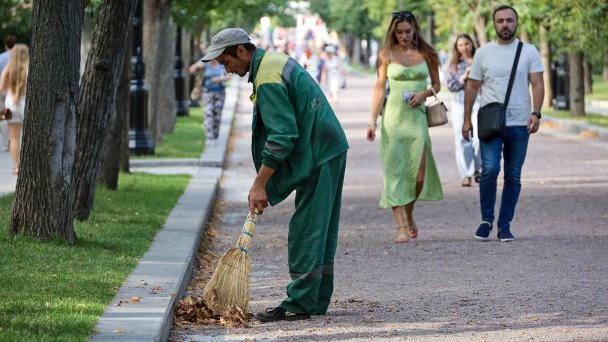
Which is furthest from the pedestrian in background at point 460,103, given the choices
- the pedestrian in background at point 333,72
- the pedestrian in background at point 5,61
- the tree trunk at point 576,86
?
the pedestrian in background at point 333,72

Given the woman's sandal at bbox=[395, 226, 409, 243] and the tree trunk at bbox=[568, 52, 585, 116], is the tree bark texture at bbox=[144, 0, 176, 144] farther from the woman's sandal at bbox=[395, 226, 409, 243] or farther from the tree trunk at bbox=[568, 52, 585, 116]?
the woman's sandal at bbox=[395, 226, 409, 243]

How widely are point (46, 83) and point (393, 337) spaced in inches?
153

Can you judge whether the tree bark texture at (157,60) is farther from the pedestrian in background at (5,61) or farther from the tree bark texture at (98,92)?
the tree bark texture at (98,92)

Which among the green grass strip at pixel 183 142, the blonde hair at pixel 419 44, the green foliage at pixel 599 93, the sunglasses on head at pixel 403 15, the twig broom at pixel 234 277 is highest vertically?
the sunglasses on head at pixel 403 15

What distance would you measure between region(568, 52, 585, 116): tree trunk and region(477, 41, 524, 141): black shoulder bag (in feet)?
70.0

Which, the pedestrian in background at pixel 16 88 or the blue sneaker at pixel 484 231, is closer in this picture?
the blue sneaker at pixel 484 231

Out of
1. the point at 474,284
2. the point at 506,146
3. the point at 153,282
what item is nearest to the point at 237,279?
the point at 153,282

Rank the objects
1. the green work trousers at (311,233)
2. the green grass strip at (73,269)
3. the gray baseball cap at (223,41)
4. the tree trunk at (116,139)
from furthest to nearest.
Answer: the tree trunk at (116,139)
the green work trousers at (311,233)
the gray baseball cap at (223,41)
the green grass strip at (73,269)

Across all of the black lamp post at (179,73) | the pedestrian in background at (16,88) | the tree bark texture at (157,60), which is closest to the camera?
the pedestrian in background at (16,88)

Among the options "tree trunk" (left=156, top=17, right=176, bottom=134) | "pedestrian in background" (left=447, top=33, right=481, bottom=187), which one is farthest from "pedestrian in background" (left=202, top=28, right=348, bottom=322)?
"tree trunk" (left=156, top=17, right=176, bottom=134)

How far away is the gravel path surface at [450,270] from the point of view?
26.2ft

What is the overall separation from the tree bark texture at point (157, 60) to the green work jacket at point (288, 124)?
1482 centimetres

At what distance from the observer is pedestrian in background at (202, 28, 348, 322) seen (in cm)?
796

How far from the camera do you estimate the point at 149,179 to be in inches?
700
